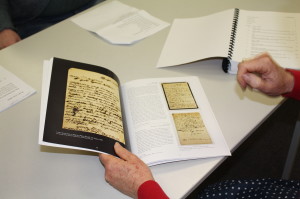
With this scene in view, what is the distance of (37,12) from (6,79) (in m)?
0.48

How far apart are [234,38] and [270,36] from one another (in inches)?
4.5

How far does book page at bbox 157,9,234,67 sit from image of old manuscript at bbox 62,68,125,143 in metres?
0.24

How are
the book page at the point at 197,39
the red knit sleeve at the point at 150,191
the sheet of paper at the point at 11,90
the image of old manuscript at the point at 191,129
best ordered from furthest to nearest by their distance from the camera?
the book page at the point at 197,39 < the sheet of paper at the point at 11,90 < the image of old manuscript at the point at 191,129 < the red knit sleeve at the point at 150,191

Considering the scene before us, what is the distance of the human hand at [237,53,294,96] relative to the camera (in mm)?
838

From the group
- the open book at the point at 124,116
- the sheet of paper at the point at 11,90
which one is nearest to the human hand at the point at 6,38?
the sheet of paper at the point at 11,90

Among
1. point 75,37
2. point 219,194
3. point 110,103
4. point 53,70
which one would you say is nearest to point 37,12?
point 75,37

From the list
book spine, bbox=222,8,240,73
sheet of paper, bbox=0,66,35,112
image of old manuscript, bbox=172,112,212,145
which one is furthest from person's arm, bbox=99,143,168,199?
book spine, bbox=222,8,240,73

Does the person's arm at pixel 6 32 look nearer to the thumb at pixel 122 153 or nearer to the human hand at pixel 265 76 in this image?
the thumb at pixel 122 153

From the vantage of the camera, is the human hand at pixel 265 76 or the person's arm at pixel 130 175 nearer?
the person's arm at pixel 130 175

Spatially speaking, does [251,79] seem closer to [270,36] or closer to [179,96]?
[179,96]

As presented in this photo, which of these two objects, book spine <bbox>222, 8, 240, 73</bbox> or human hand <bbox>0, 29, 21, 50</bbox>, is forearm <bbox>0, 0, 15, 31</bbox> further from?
book spine <bbox>222, 8, 240, 73</bbox>

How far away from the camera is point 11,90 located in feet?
3.10

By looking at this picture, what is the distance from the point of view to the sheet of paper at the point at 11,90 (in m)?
0.91

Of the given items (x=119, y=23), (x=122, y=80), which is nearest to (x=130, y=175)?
(x=122, y=80)
